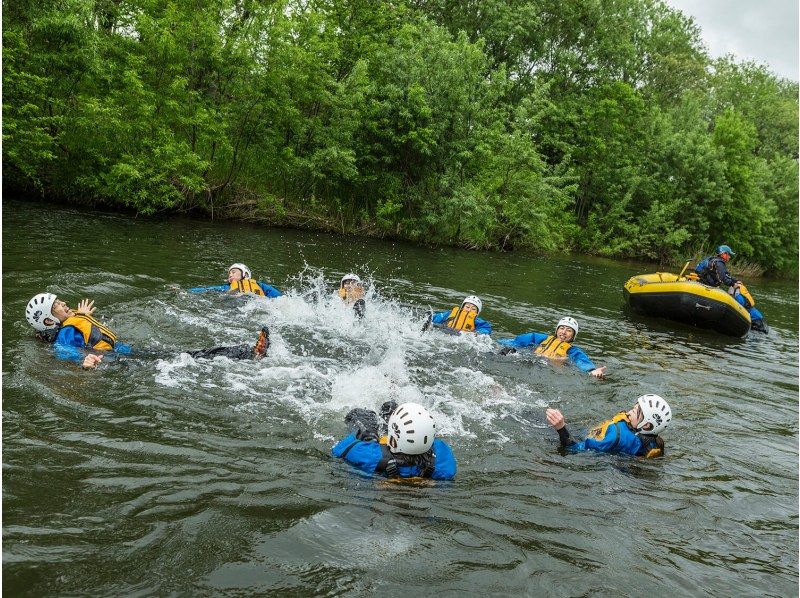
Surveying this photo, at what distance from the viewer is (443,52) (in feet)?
89.6

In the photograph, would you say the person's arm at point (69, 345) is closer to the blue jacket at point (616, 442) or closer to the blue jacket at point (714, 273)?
the blue jacket at point (616, 442)

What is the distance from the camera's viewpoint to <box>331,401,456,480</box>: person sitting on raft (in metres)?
5.91

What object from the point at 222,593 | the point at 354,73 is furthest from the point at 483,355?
the point at 354,73

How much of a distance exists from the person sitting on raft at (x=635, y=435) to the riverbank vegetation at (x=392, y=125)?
1904 cm

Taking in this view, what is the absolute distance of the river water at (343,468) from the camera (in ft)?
14.7

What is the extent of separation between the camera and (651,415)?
7305mm

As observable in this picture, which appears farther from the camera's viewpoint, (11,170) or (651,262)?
(651,262)

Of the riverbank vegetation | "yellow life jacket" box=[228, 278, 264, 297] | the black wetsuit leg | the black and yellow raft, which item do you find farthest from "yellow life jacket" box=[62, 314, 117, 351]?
the black and yellow raft

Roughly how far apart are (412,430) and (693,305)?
43.5 ft

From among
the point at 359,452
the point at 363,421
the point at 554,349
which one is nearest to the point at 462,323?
the point at 554,349

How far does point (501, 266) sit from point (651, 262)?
17.6m

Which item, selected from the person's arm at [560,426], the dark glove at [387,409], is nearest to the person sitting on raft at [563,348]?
the person's arm at [560,426]

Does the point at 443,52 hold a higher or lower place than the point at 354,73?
higher

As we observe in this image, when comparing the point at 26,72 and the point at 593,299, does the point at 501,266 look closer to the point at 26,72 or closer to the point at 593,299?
the point at 593,299
